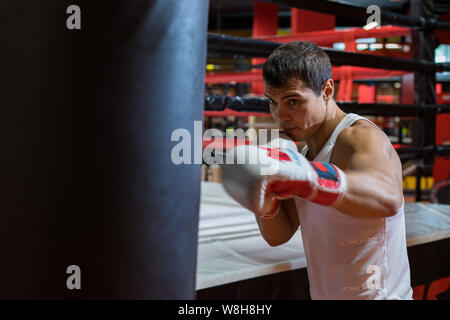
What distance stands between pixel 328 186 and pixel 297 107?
0.23 meters

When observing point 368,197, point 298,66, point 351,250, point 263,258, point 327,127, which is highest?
point 298,66

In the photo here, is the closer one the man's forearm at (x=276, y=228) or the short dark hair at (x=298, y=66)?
the short dark hair at (x=298, y=66)

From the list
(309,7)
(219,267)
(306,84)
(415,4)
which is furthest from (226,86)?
(306,84)

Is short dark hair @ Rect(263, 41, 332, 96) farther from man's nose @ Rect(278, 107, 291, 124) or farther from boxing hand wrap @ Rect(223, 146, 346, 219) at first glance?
boxing hand wrap @ Rect(223, 146, 346, 219)

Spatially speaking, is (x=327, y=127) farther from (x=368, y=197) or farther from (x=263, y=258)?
(x=263, y=258)

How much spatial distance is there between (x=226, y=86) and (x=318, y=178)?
3.46 metres

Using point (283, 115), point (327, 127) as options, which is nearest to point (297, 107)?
point (283, 115)

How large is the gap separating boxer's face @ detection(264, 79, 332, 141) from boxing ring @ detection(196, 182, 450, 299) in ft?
1.56

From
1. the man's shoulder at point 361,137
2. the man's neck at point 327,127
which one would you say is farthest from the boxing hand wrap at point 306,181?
the man's neck at point 327,127

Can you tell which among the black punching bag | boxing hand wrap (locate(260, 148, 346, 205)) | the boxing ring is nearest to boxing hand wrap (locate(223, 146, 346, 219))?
boxing hand wrap (locate(260, 148, 346, 205))

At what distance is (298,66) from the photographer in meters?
0.79

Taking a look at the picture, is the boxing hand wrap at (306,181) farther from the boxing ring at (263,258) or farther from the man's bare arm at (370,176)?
the boxing ring at (263,258)

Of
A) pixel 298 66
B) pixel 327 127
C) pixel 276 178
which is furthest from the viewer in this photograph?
pixel 327 127

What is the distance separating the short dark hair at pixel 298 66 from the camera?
2.59 feet
